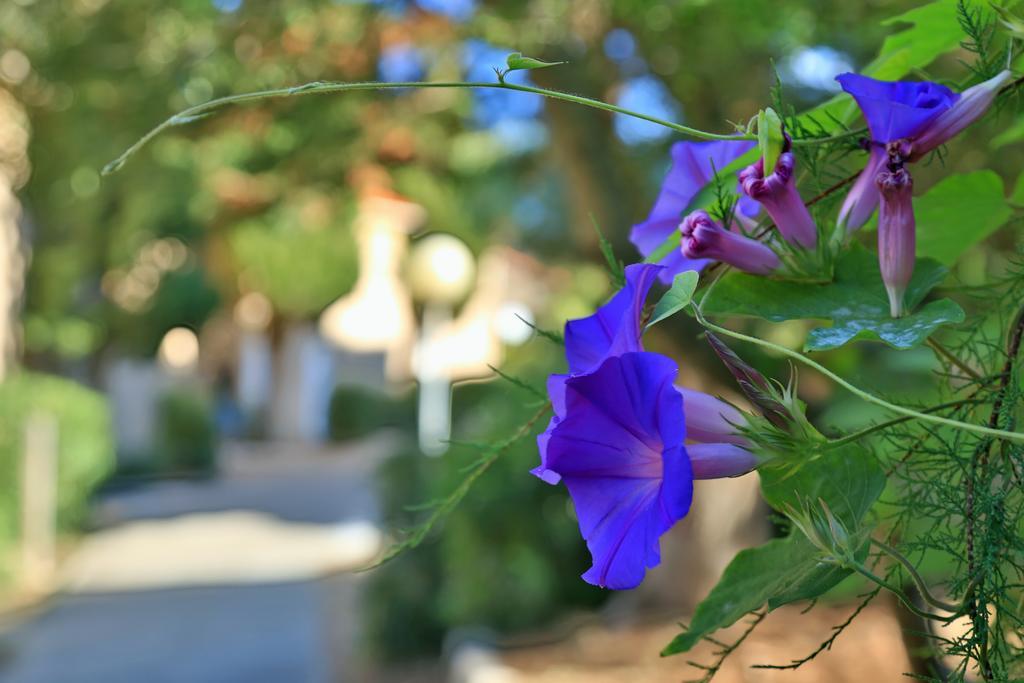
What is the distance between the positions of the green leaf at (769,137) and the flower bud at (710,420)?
13 cm

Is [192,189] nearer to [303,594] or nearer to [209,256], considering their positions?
[303,594]

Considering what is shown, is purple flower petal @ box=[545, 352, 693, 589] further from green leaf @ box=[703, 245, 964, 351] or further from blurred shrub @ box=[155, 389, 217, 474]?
blurred shrub @ box=[155, 389, 217, 474]

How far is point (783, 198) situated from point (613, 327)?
0.43 ft

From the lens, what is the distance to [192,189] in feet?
30.3

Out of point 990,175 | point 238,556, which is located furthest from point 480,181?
point 990,175

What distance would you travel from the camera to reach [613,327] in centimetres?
55

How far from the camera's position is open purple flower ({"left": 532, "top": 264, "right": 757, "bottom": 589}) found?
0.48 m

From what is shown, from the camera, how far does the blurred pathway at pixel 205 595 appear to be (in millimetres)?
7555

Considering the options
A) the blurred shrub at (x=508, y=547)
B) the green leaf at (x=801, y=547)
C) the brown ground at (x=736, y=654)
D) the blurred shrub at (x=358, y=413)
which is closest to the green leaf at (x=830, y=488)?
the green leaf at (x=801, y=547)

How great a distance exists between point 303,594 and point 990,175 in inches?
385

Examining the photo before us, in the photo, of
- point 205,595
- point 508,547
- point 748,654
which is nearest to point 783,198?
point 748,654

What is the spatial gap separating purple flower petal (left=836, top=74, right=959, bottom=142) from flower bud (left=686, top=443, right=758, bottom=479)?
191 millimetres

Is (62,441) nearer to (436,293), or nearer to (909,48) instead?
(436,293)

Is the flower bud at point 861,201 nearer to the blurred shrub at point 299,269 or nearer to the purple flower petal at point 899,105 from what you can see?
the purple flower petal at point 899,105
